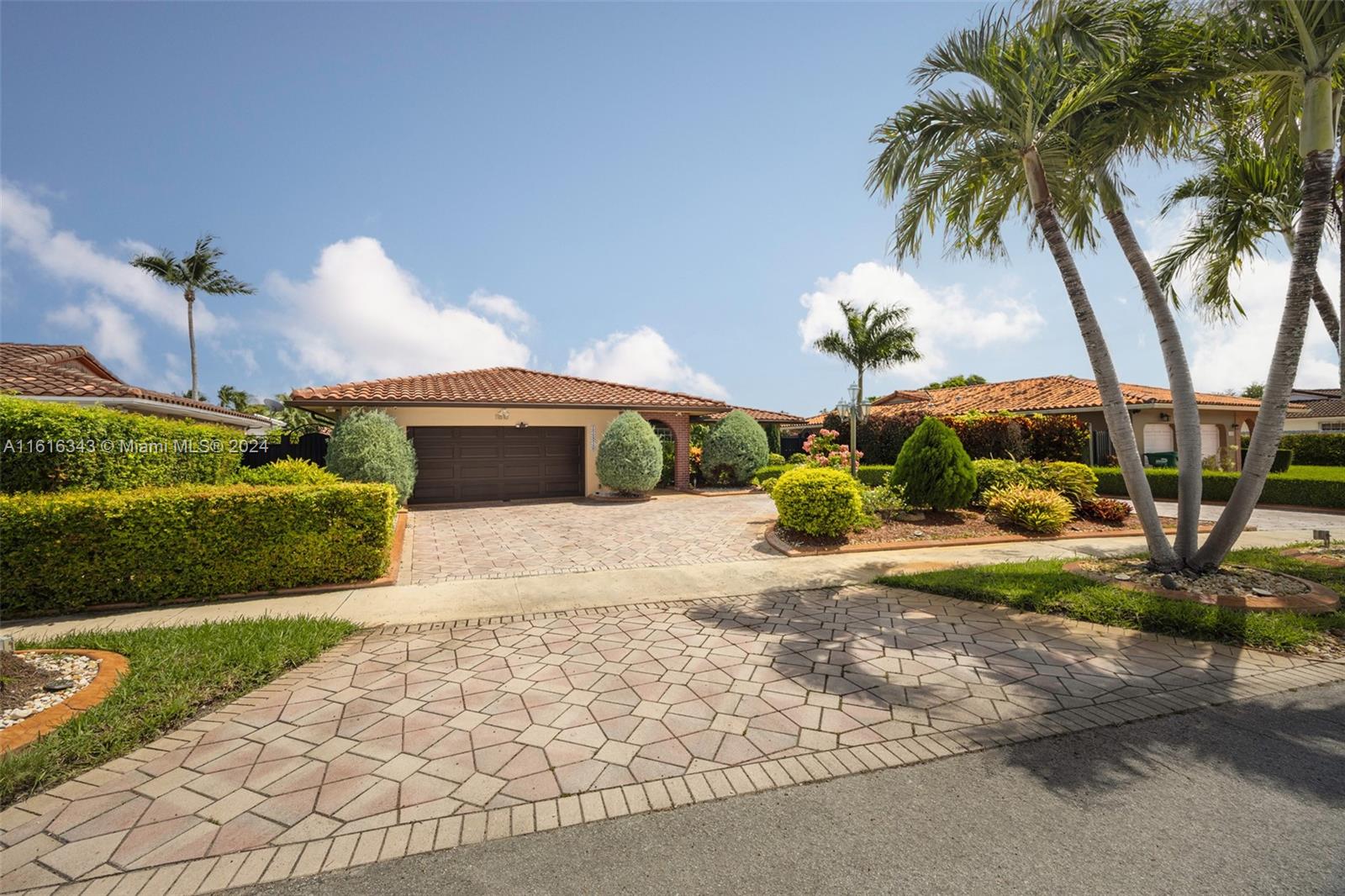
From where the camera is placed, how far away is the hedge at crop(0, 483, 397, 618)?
6.14m

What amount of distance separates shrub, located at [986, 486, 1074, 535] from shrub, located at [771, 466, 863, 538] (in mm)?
3455

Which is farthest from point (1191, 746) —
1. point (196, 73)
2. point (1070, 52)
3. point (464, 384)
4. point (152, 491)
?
point (464, 384)

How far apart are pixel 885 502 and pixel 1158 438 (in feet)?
49.1

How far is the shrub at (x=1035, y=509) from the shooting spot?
10812 mm

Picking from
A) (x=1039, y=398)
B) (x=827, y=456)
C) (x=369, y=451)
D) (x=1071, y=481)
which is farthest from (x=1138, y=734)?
(x=1039, y=398)

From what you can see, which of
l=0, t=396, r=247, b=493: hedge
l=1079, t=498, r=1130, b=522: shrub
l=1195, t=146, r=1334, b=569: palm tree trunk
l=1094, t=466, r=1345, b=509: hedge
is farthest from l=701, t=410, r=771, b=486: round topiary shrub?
l=0, t=396, r=247, b=493: hedge

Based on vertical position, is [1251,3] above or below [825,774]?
above

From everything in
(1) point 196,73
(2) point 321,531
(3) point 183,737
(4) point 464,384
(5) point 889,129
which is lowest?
(3) point 183,737

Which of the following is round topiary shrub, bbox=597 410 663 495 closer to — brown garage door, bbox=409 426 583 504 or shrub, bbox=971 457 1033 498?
brown garage door, bbox=409 426 583 504

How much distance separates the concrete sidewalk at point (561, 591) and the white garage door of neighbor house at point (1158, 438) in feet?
40.8

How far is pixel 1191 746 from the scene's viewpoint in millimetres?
3395

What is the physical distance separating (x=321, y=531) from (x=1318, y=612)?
11.3 meters

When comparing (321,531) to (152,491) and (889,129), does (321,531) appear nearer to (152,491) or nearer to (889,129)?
(152,491)

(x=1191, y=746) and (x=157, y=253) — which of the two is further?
(x=157, y=253)
